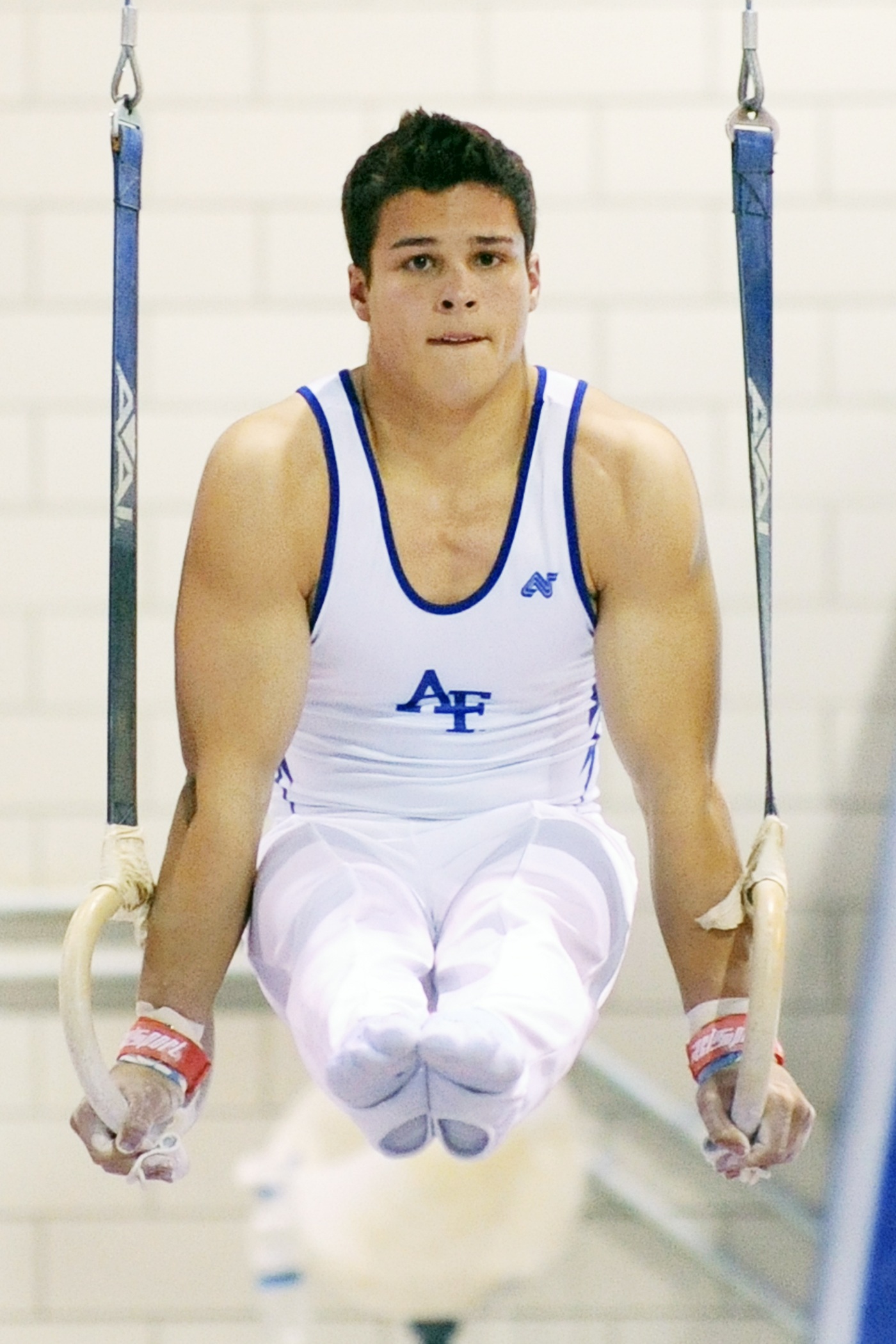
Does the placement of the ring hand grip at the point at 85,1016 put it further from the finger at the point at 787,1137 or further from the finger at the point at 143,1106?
the finger at the point at 787,1137

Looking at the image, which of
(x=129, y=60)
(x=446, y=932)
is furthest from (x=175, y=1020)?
(x=129, y=60)

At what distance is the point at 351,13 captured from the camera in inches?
113

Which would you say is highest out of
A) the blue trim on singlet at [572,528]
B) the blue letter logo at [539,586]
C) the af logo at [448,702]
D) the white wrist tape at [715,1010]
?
the blue trim on singlet at [572,528]

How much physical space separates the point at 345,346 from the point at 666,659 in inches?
52.9

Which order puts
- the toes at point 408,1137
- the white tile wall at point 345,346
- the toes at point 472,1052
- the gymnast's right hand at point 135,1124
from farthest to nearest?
the white tile wall at point 345,346, the gymnast's right hand at point 135,1124, the toes at point 408,1137, the toes at point 472,1052

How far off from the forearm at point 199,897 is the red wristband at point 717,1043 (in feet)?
1.57

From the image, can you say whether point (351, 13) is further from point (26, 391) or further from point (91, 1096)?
point (91, 1096)

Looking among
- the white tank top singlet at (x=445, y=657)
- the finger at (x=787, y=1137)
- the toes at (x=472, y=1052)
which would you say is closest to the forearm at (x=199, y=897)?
the white tank top singlet at (x=445, y=657)

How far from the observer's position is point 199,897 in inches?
67.6

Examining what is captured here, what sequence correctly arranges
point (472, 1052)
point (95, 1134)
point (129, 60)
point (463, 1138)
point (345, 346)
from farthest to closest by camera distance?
point (345, 346)
point (129, 60)
point (95, 1134)
point (463, 1138)
point (472, 1052)

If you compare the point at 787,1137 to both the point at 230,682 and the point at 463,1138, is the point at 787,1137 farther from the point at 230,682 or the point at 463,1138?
the point at 230,682

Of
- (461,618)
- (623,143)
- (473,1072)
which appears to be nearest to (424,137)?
(461,618)

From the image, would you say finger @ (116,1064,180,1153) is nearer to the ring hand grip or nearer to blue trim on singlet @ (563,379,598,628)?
the ring hand grip

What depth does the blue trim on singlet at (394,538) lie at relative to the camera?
1697 mm
